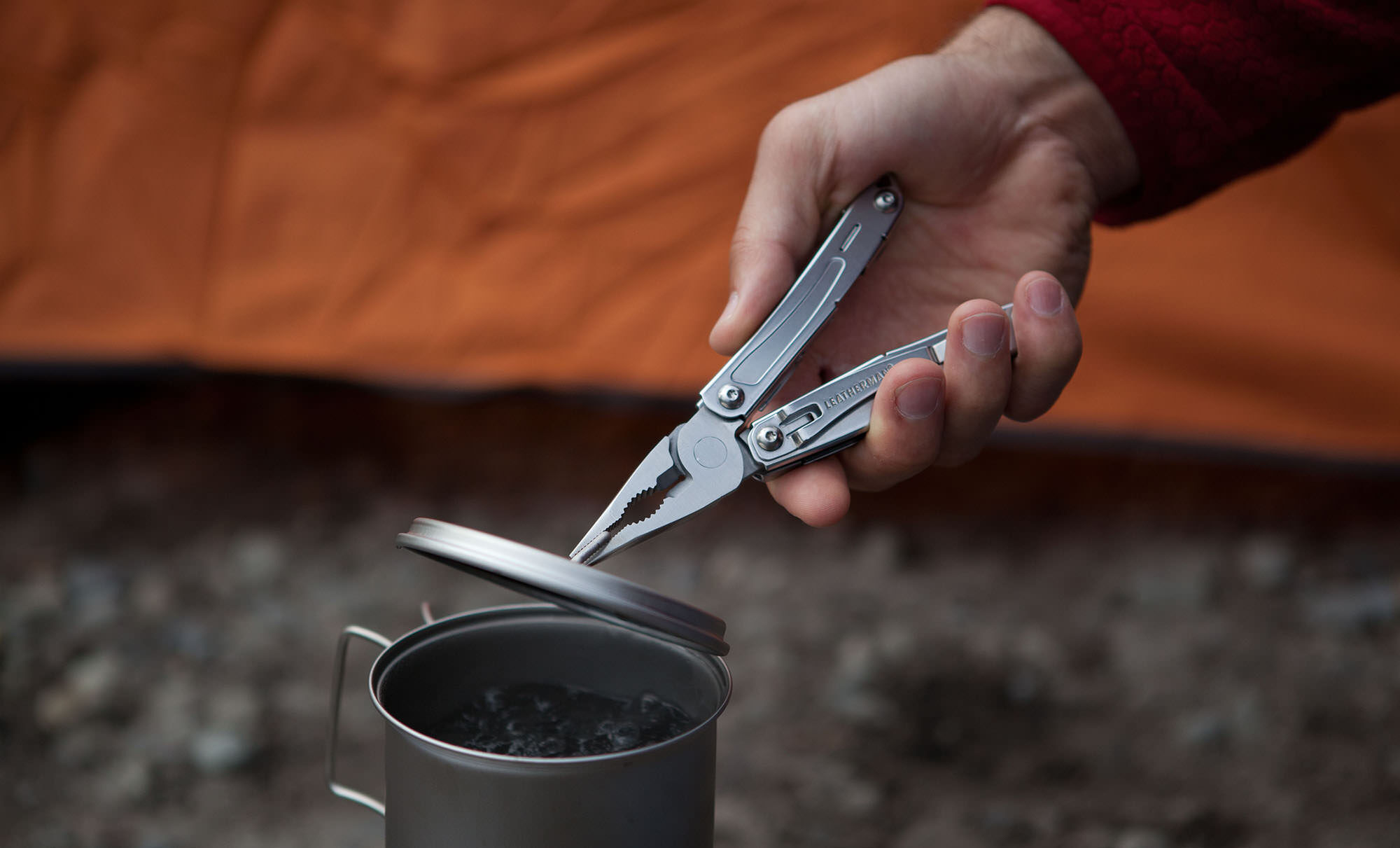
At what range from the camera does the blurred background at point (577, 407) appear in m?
1.74

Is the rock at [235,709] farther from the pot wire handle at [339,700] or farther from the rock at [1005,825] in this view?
the rock at [1005,825]

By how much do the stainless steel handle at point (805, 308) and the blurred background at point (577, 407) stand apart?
2.59ft

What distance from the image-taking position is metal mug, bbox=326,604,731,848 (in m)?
0.73

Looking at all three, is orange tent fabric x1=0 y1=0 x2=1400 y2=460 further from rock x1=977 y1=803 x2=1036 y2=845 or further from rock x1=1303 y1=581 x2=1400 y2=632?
rock x1=977 y1=803 x2=1036 y2=845

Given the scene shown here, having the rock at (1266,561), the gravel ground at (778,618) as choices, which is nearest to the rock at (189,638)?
the gravel ground at (778,618)

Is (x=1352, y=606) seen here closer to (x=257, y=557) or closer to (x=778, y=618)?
(x=778, y=618)

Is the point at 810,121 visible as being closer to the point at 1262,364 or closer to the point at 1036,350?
the point at 1036,350

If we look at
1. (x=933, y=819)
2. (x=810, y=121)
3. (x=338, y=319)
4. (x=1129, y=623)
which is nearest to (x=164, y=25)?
(x=338, y=319)

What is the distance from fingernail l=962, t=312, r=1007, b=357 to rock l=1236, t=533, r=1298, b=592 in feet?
4.34

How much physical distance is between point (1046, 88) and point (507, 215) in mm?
1085

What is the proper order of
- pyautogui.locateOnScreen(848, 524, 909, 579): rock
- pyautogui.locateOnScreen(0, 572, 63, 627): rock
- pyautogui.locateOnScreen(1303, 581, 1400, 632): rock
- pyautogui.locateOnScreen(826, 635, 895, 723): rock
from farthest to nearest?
pyautogui.locateOnScreen(848, 524, 909, 579): rock → pyautogui.locateOnScreen(1303, 581, 1400, 632): rock → pyautogui.locateOnScreen(0, 572, 63, 627): rock → pyautogui.locateOnScreen(826, 635, 895, 723): rock

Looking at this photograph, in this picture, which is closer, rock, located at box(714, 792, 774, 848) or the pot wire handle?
the pot wire handle

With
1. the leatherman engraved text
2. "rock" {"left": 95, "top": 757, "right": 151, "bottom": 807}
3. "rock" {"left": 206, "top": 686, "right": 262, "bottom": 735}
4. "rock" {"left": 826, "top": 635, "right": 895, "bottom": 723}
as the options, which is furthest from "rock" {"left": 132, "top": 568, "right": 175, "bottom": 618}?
the leatherman engraved text

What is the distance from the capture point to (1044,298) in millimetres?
994
